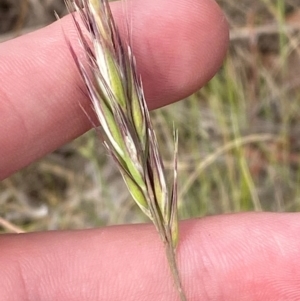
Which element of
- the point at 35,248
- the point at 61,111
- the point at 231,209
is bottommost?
the point at 231,209

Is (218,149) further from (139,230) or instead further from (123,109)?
(123,109)

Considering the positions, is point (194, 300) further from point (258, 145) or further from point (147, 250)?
point (258, 145)

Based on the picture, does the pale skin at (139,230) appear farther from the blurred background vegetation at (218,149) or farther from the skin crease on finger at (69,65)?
the blurred background vegetation at (218,149)

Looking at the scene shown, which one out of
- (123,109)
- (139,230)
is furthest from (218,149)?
(123,109)

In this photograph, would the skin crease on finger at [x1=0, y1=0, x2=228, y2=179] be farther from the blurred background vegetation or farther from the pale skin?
the blurred background vegetation

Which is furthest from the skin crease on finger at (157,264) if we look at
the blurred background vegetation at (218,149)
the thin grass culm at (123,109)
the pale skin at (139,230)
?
the blurred background vegetation at (218,149)

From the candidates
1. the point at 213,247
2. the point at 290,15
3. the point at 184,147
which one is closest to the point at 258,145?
the point at 184,147

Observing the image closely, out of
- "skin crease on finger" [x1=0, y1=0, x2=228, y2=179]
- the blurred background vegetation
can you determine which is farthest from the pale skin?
the blurred background vegetation
